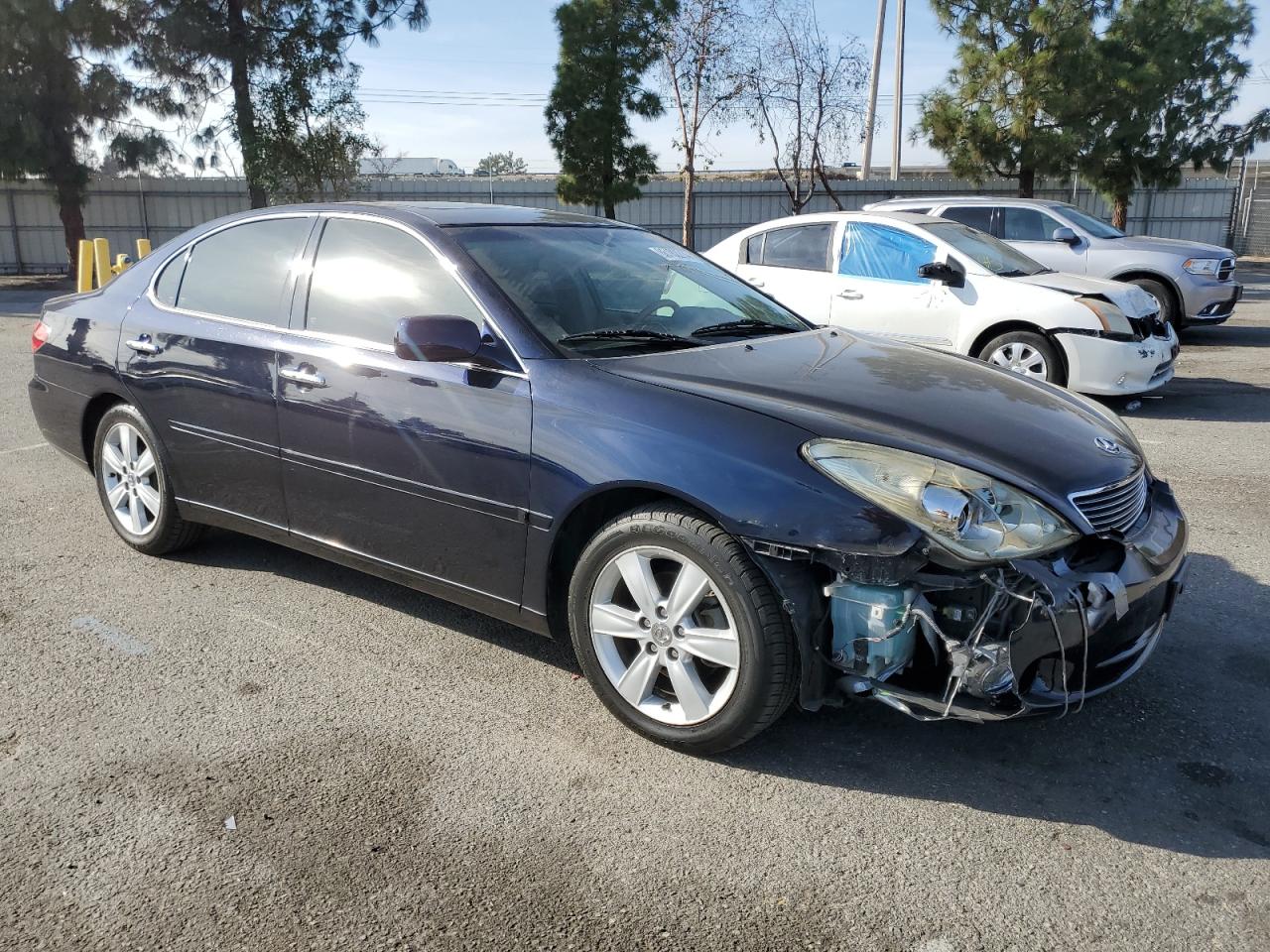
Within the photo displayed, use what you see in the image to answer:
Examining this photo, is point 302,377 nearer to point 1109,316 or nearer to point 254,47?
point 1109,316

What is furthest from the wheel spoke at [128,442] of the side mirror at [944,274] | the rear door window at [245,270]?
the side mirror at [944,274]

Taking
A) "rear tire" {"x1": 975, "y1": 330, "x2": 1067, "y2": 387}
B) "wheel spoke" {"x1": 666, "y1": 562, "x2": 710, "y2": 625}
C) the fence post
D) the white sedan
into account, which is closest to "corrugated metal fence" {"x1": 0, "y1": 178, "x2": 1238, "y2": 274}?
the fence post

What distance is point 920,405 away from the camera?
129 inches

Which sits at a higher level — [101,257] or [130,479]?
[101,257]

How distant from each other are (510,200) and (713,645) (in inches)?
962

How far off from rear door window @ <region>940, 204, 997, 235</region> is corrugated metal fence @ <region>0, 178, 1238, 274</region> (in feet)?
44.9

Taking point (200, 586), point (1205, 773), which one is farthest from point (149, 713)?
point (1205, 773)

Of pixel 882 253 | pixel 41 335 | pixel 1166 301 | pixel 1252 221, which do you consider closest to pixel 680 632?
pixel 41 335

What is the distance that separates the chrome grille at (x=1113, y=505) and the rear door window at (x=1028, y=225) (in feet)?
32.3

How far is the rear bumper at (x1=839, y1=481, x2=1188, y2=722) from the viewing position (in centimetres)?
273

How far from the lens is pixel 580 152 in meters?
22.0

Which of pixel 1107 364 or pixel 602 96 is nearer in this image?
pixel 1107 364

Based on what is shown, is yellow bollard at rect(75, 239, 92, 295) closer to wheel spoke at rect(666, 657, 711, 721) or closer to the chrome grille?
wheel spoke at rect(666, 657, 711, 721)

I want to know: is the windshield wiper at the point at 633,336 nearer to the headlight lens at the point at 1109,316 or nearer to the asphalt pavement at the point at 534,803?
the asphalt pavement at the point at 534,803
